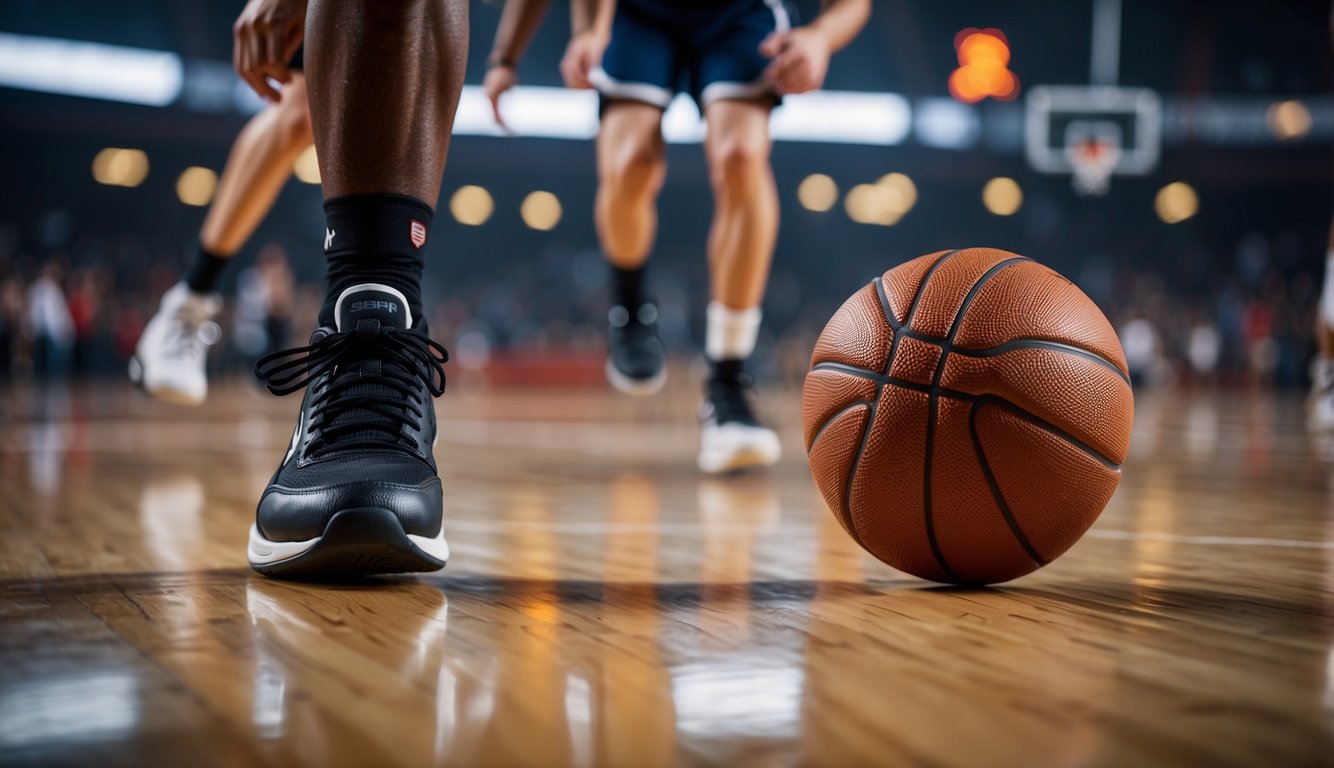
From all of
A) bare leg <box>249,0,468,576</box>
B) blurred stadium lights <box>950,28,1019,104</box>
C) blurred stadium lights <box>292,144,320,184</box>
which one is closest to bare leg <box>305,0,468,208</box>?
bare leg <box>249,0,468,576</box>

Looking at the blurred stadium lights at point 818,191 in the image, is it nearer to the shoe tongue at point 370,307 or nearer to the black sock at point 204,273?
the black sock at point 204,273

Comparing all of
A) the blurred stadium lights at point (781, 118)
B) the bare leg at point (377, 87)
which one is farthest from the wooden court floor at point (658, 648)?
the blurred stadium lights at point (781, 118)

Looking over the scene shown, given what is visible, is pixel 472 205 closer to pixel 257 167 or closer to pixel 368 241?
pixel 257 167

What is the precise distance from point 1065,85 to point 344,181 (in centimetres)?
1644

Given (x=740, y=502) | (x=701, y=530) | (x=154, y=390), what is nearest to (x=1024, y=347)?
(x=701, y=530)

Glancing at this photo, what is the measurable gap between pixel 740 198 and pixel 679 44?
41 cm

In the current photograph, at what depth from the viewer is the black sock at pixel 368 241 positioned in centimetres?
111

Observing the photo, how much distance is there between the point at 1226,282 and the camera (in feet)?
53.2

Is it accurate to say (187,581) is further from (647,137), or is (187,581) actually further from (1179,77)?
(1179,77)

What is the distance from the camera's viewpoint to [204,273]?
2.29 meters

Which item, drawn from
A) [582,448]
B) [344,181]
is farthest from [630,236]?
[344,181]

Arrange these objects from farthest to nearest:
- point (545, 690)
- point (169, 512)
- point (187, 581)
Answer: point (169, 512) < point (187, 581) < point (545, 690)

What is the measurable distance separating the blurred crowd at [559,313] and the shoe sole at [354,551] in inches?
370

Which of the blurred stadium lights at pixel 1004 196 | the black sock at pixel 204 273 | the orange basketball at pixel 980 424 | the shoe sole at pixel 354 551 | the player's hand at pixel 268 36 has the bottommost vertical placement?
the shoe sole at pixel 354 551
